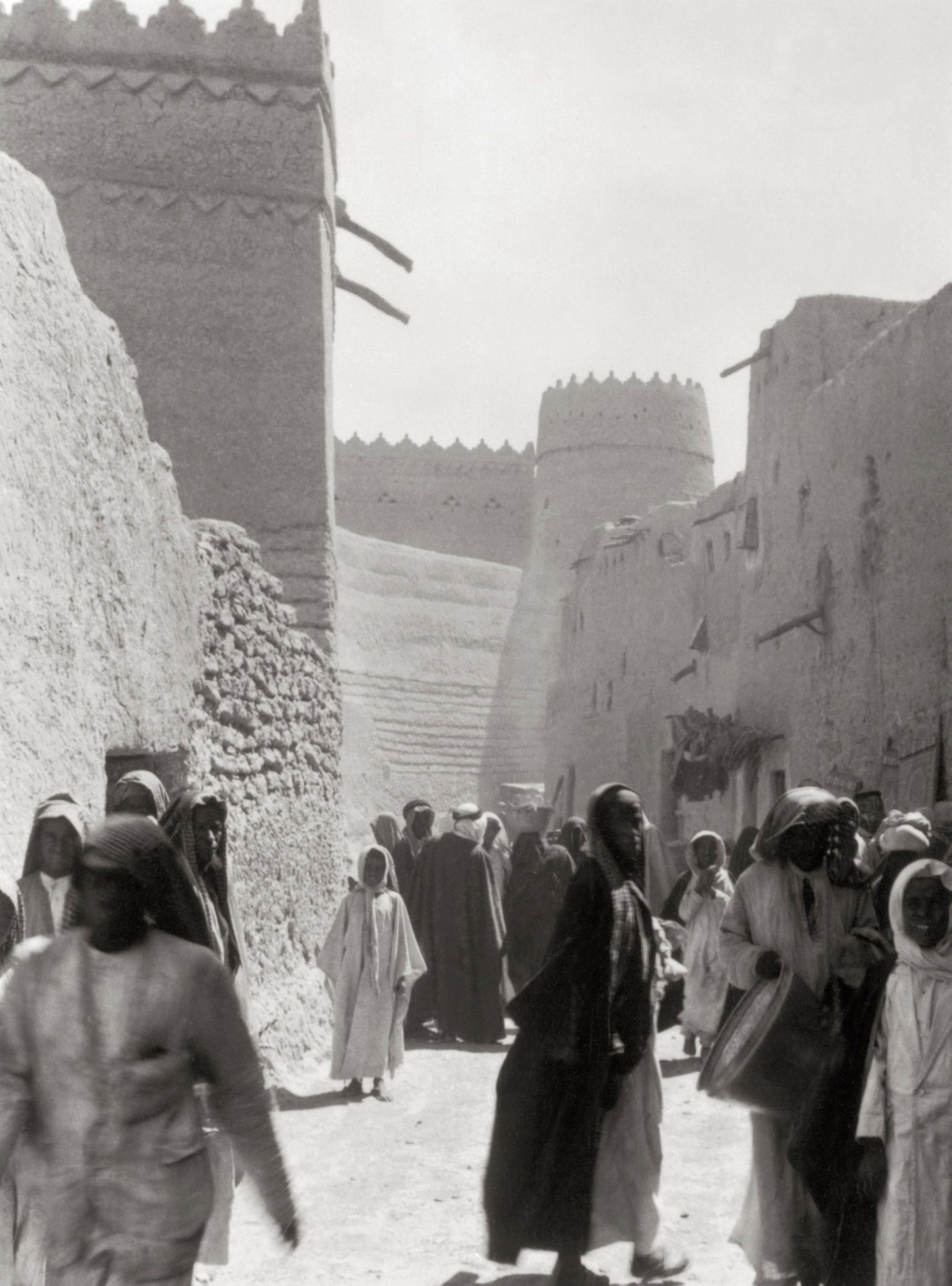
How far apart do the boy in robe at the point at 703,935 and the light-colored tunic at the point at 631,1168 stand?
13.9 ft

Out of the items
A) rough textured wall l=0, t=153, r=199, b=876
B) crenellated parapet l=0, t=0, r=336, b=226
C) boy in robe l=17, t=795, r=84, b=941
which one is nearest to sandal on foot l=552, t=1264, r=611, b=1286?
boy in robe l=17, t=795, r=84, b=941

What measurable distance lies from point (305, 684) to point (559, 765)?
19.9 m

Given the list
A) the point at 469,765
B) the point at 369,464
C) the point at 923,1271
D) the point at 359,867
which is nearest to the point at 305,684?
the point at 359,867

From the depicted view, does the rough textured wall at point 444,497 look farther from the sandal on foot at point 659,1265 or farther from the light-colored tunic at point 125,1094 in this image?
the light-colored tunic at point 125,1094

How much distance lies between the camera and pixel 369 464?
43062 mm

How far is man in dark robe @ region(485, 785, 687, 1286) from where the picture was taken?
182 inches

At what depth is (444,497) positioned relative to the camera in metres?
42.8

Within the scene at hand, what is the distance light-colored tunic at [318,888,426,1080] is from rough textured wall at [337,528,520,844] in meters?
22.9

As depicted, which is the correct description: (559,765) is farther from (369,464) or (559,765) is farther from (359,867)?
(359,867)

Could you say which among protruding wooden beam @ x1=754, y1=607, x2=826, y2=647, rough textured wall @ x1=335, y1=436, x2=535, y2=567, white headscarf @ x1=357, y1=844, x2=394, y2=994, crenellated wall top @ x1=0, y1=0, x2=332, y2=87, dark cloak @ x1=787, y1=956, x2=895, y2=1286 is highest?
rough textured wall @ x1=335, y1=436, x2=535, y2=567

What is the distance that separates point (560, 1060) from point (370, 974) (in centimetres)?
372

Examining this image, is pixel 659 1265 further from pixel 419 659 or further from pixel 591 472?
pixel 591 472

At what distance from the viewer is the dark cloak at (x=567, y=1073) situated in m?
4.62

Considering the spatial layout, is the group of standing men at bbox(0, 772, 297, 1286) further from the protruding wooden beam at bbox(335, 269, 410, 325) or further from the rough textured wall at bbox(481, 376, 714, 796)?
the rough textured wall at bbox(481, 376, 714, 796)
